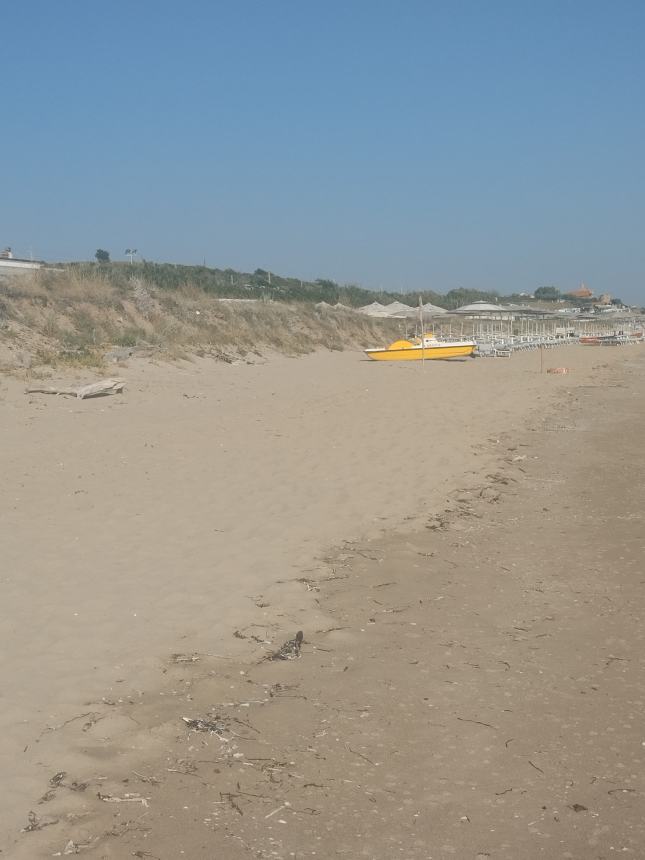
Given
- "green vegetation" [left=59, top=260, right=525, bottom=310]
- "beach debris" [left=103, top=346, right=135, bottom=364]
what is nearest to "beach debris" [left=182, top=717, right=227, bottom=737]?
"beach debris" [left=103, top=346, right=135, bottom=364]

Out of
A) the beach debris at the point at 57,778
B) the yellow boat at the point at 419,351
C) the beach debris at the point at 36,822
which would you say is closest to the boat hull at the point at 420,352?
the yellow boat at the point at 419,351

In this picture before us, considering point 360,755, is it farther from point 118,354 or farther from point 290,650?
point 118,354

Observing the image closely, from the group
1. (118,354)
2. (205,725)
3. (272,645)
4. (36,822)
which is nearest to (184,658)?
(272,645)

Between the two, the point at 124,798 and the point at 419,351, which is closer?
the point at 124,798

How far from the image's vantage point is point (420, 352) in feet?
103

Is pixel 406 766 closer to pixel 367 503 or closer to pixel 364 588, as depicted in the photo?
pixel 364 588

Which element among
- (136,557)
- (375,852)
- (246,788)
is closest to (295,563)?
(136,557)

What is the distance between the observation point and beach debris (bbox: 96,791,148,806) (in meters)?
3.50

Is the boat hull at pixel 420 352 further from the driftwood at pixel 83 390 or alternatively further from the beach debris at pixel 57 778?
the beach debris at pixel 57 778

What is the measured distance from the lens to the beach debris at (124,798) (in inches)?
138

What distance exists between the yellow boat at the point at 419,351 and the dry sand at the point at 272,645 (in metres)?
19.5

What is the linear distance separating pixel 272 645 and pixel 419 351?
26799mm

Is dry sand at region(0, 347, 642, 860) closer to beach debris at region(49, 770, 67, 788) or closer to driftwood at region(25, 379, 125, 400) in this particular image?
beach debris at region(49, 770, 67, 788)

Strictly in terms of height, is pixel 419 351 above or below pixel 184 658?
above
